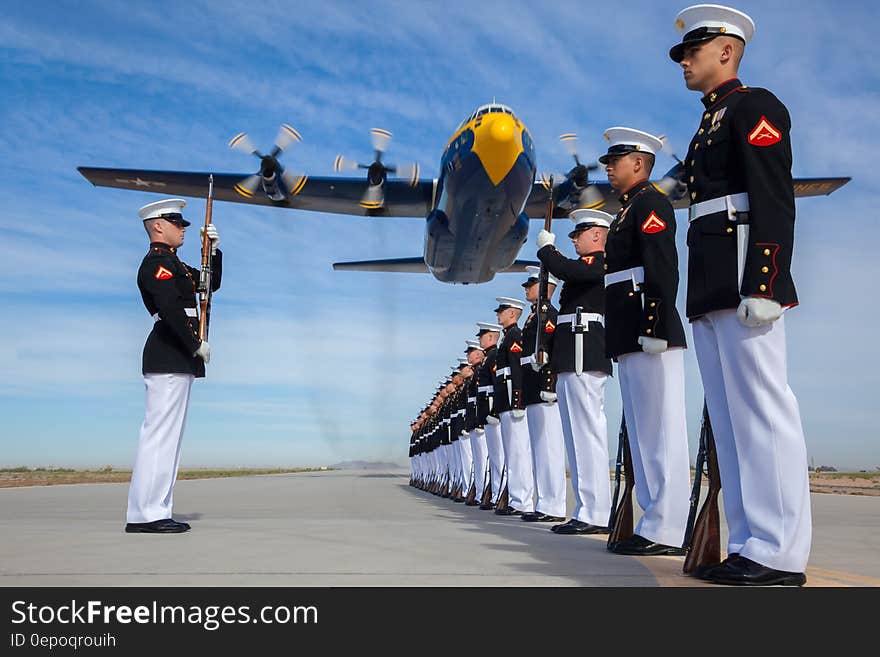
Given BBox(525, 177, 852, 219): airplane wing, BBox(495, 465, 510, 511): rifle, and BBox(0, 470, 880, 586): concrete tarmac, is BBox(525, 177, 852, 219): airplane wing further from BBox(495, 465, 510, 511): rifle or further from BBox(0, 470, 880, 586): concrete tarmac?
BBox(0, 470, 880, 586): concrete tarmac

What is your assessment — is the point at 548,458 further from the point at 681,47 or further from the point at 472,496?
the point at 681,47

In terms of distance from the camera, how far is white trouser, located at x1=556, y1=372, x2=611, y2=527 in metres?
6.74

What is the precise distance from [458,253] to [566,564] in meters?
18.3

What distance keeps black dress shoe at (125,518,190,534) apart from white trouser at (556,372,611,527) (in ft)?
11.3

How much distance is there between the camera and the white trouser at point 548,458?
8602 mm

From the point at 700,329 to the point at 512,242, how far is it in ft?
59.9

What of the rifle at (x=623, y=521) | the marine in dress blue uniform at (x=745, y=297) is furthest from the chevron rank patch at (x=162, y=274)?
the marine in dress blue uniform at (x=745, y=297)

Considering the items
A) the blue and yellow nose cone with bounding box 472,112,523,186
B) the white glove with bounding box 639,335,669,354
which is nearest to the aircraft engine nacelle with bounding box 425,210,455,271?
the blue and yellow nose cone with bounding box 472,112,523,186

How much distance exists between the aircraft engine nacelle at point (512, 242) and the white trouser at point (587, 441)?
14.0 m

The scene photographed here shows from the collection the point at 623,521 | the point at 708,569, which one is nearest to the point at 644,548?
the point at 623,521

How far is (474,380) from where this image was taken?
43.8ft

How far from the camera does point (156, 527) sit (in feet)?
19.2

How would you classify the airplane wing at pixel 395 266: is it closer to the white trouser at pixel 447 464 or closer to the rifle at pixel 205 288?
the white trouser at pixel 447 464
